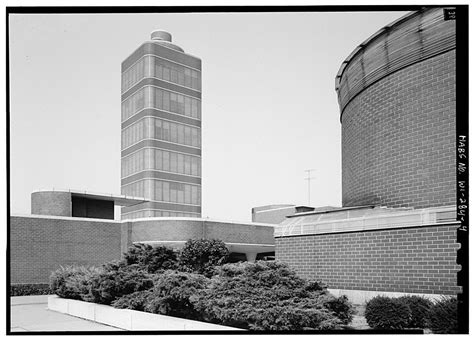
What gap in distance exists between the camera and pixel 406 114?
14.1m

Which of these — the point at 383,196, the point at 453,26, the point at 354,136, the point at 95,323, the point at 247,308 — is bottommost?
the point at 95,323

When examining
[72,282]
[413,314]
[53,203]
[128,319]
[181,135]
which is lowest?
[128,319]

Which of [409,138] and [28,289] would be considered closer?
[409,138]

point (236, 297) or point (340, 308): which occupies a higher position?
point (236, 297)

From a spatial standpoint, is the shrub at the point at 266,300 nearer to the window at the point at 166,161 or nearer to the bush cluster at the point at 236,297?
the bush cluster at the point at 236,297

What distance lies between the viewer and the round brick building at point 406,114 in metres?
12.9

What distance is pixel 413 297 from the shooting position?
11.4m

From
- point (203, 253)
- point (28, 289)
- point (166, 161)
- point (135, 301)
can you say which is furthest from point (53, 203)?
point (135, 301)

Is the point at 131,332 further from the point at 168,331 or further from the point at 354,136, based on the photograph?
the point at 354,136

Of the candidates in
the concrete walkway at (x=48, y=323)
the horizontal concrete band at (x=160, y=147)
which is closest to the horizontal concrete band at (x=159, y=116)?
the horizontal concrete band at (x=160, y=147)

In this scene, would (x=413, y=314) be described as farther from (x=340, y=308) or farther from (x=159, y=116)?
(x=159, y=116)

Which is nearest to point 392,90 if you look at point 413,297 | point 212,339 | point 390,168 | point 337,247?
point 390,168

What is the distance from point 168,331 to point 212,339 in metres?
1.20

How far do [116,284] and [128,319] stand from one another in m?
1.95
